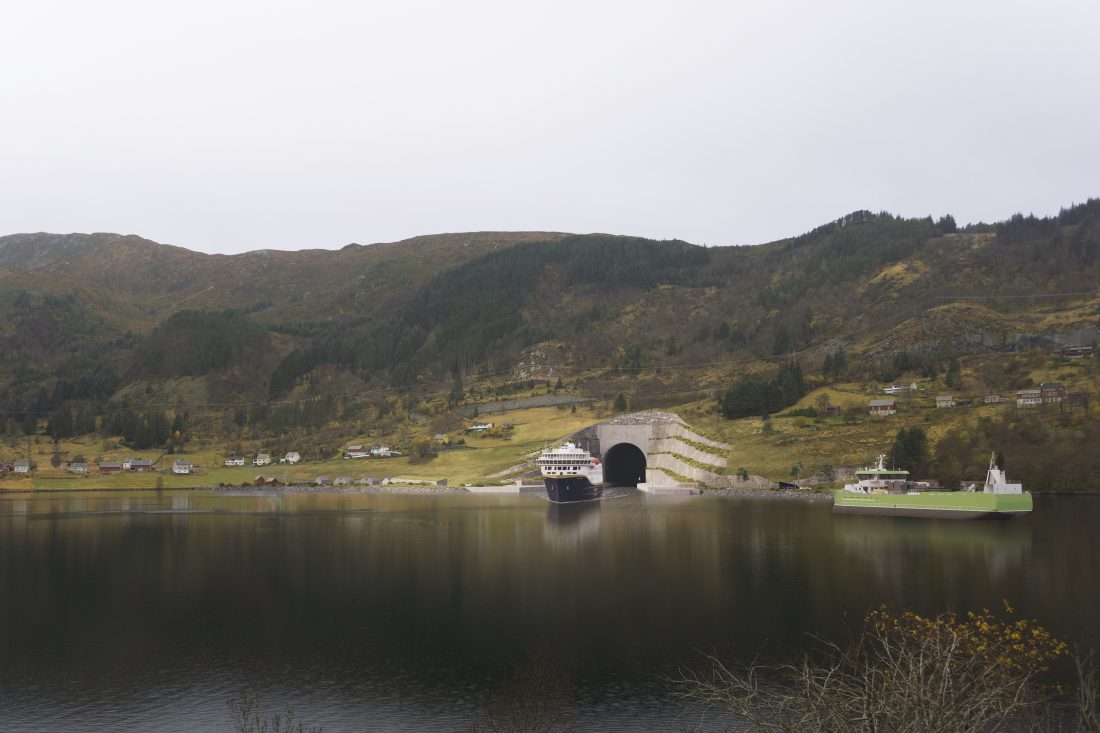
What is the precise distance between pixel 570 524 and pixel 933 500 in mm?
29333

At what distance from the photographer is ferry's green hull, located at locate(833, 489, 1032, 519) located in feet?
215

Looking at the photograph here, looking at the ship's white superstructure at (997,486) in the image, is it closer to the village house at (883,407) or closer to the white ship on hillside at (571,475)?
the village house at (883,407)

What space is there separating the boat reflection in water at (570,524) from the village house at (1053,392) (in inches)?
2124

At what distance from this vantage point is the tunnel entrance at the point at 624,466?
136m

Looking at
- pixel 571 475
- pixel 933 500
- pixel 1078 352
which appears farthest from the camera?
pixel 1078 352

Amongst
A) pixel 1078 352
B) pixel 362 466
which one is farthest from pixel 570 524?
pixel 1078 352

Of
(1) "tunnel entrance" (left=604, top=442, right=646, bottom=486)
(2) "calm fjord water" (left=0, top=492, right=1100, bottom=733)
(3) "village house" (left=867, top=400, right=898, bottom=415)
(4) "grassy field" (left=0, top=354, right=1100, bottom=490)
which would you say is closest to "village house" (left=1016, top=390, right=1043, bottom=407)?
(4) "grassy field" (left=0, top=354, right=1100, bottom=490)

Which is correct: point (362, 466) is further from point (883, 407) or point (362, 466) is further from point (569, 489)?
point (883, 407)

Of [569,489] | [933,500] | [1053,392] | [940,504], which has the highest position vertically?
[1053,392]

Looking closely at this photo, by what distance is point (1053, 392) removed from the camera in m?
102

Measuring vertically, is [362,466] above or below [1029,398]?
below

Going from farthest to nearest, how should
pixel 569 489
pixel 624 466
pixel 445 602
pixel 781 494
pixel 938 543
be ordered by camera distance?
pixel 624 466, pixel 569 489, pixel 781 494, pixel 938 543, pixel 445 602

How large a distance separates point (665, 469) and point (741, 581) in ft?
257

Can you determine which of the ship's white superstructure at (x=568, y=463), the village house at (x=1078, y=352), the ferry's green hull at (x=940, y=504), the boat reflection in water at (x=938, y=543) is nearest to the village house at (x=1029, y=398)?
the village house at (x=1078, y=352)
